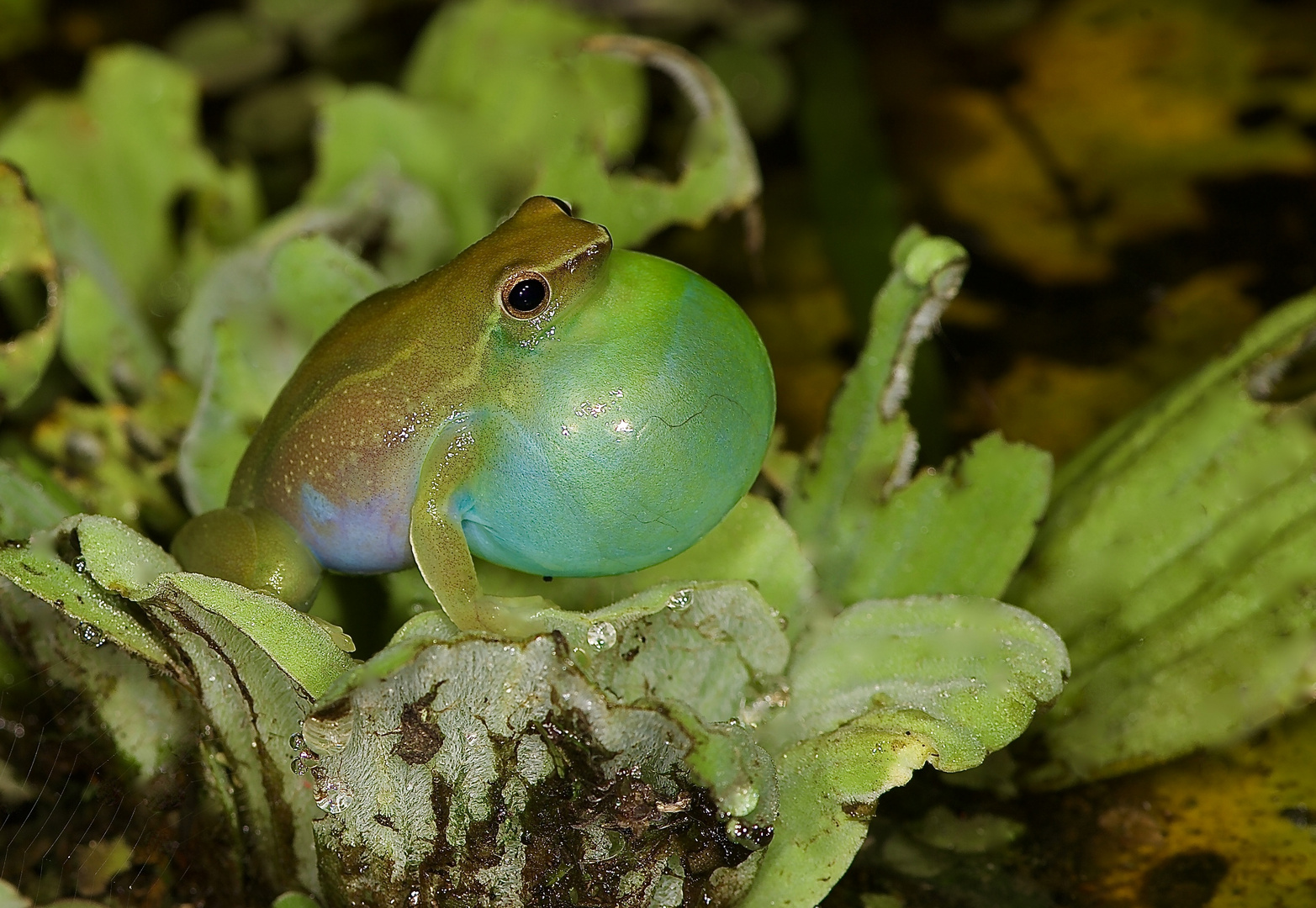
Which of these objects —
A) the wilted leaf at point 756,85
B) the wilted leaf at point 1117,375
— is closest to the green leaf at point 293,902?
the wilted leaf at point 1117,375

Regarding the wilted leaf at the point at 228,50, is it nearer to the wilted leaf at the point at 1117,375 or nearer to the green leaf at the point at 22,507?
the green leaf at the point at 22,507

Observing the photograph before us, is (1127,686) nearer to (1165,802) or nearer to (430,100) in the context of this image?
(1165,802)

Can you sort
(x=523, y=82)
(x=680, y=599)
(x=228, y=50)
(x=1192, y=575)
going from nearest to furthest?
(x=680, y=599) < (x=1192, y=575) < (x=523, y=82) < (x=228, y=50)

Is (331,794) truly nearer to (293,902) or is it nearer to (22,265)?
(293,902)

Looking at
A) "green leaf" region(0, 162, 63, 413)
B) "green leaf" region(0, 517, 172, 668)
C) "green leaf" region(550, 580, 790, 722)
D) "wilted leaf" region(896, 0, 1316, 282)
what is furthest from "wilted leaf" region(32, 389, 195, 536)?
"wilted leaf" region(896, 0, 1316, 282)

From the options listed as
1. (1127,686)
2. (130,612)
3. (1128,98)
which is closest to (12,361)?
(130,612)

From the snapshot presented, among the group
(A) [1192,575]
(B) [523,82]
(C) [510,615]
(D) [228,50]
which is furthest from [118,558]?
(D) [228,50]

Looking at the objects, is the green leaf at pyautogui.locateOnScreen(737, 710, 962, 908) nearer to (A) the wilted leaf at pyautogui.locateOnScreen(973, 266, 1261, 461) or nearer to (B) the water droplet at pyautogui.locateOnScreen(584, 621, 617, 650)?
(B) the water droplet at pyautogui.locateOnScreen(584, 621, 617, 650)
